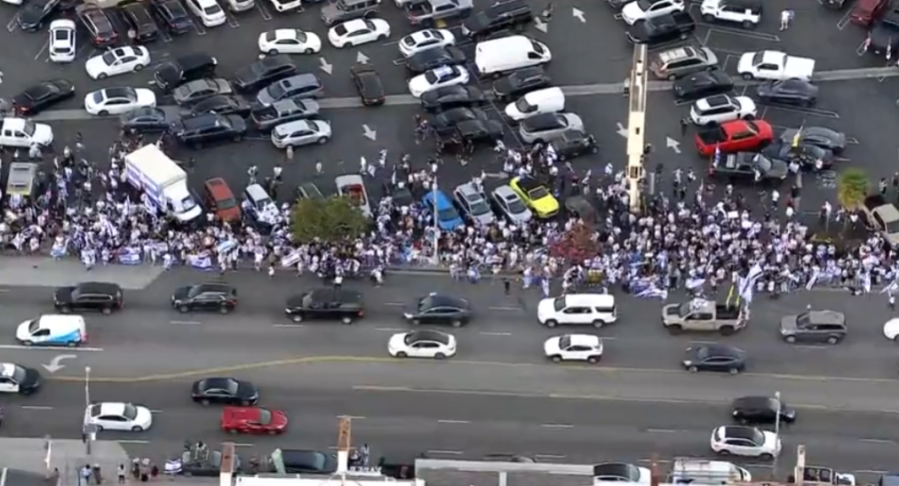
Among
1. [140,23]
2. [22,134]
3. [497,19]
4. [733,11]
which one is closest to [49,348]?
[22,134]

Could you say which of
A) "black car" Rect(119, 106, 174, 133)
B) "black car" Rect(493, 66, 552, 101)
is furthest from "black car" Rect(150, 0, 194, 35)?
"black car" Rect(493, 66, 552, 101)

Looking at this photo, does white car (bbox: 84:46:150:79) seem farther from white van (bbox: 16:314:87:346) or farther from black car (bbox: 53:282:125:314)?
white van (bbox: 16:314:87:346)

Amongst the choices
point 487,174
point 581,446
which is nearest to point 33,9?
point 487,174

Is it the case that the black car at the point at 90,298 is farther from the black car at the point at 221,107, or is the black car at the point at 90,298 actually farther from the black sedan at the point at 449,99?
the black sedan at the point at 449,99

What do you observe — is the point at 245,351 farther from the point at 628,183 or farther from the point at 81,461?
the point at 628,183

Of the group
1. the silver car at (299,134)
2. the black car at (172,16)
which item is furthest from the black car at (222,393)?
the black car at (172,16)

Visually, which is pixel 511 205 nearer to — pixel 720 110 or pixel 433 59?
pixel 433 59
